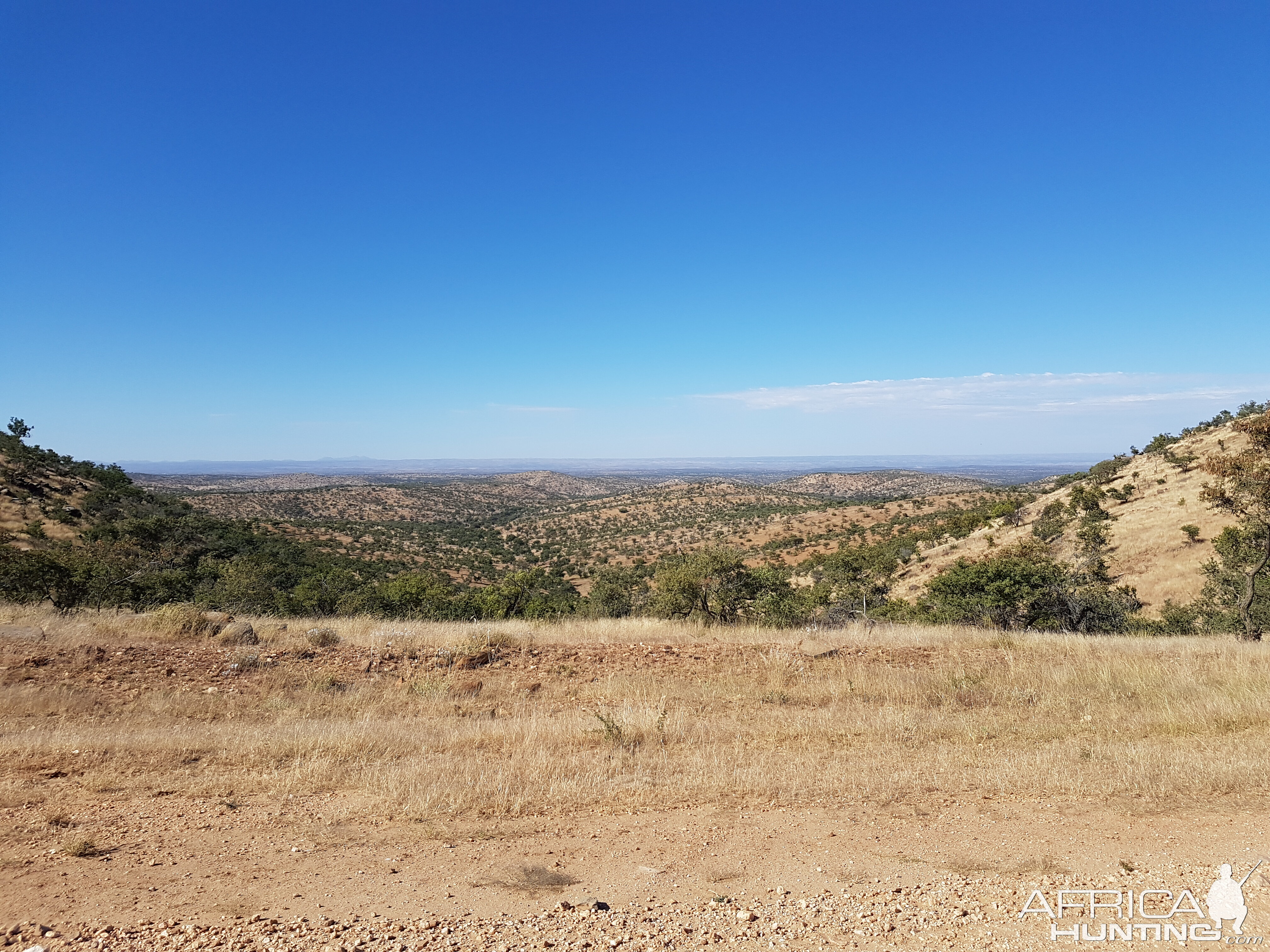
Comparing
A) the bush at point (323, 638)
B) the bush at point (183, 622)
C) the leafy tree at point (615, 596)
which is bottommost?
the leafy tree at point (615, 596)

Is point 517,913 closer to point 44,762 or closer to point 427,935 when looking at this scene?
point 427,935

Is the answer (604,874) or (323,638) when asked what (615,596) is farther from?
(604,874)

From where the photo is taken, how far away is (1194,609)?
68.6 feet

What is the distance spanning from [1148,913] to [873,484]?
14644 cm

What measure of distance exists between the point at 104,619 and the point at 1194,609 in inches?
1207

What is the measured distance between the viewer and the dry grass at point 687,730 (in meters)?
5.83

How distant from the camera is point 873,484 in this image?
5551 inches

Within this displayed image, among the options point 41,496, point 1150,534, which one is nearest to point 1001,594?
point 1150,534

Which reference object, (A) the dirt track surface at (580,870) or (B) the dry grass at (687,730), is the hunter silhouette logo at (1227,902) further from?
(B) the dry grass at (687,730)

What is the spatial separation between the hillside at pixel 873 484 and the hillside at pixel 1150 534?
218 feet

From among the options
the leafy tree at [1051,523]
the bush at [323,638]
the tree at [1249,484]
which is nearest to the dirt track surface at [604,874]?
the bush at [323,638]

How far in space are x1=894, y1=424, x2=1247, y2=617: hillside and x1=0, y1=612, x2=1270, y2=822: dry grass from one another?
1937 cm

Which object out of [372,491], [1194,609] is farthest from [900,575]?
[372,491]

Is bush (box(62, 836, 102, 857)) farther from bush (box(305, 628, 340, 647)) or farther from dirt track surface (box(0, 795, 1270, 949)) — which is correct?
bush (box(305, 628, 340, 647))
